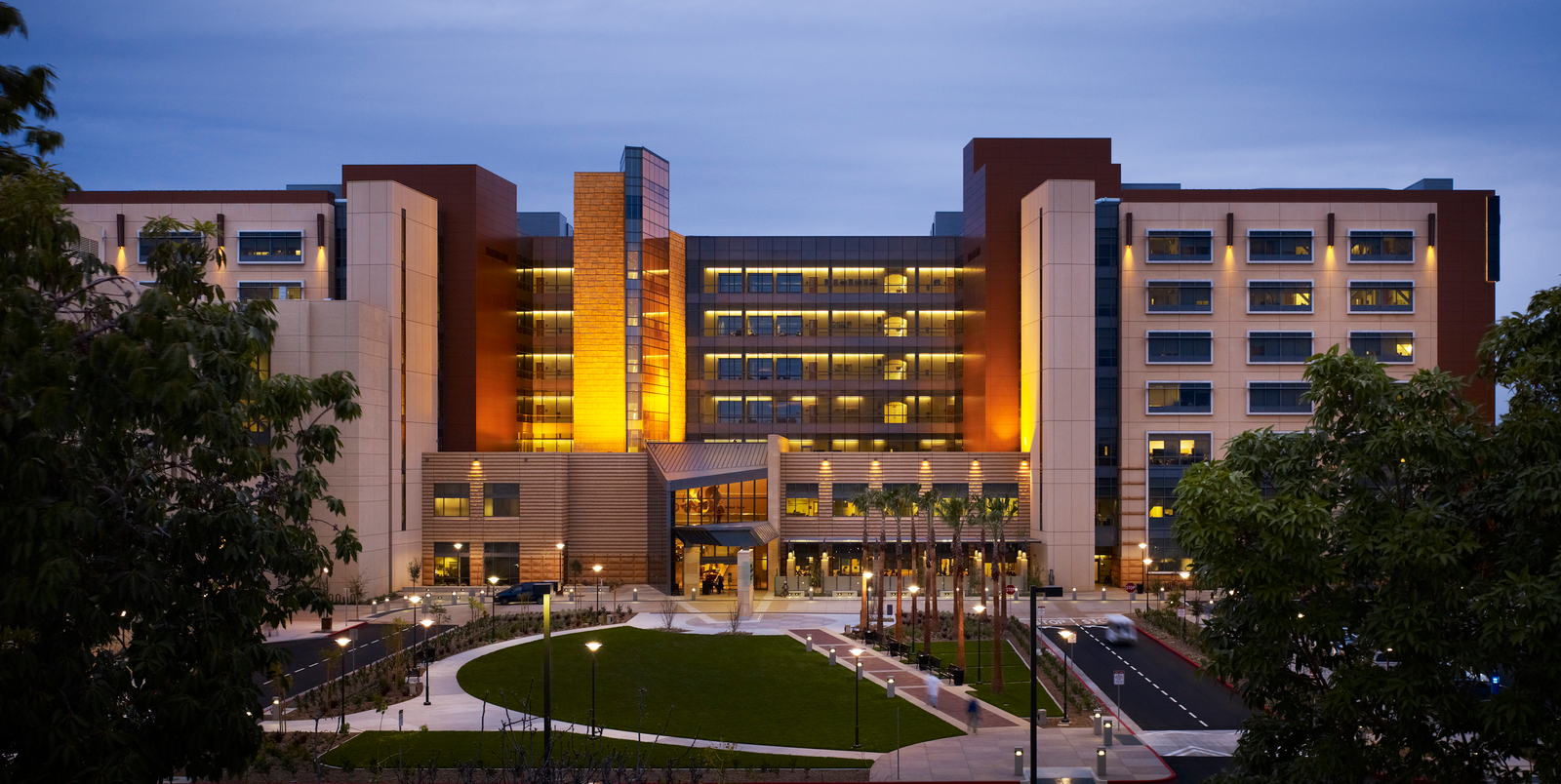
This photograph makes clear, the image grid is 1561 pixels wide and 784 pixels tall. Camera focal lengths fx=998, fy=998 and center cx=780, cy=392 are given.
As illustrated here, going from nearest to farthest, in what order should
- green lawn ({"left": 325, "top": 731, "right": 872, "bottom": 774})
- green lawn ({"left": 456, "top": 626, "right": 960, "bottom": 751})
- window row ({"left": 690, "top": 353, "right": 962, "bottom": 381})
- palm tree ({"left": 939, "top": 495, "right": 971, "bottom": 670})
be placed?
green lawn ({"left": 325, "top": 731, "right": 872, "bottom": 774})
green lawn ({"left": 456, "top": 626, "right": 960, "bottom": 751})
palm tree ({"left": 939, "top": 495, "right": 971, "bottom": 670})
window row ({"left": 690, "top": 353, "right": 962, "bottom": 381})

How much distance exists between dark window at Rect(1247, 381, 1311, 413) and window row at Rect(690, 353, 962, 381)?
982 inches

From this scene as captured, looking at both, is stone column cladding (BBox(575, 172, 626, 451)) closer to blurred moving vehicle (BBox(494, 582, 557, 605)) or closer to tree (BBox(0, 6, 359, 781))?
blurred moving vehicle (BBox(494, 582, 557, 605))

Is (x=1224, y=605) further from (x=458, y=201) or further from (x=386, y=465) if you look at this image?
(x=458, y=201)

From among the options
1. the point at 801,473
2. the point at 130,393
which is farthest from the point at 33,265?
the point at 801,473

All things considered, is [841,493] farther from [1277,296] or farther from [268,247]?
[268,247]

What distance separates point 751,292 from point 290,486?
2862 inches

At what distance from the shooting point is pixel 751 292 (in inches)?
3551

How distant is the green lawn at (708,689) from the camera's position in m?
36.2

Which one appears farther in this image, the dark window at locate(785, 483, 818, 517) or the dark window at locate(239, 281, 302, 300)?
the dark window at locate(785, 483, 818, 517)

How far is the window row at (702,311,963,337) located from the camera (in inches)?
3499

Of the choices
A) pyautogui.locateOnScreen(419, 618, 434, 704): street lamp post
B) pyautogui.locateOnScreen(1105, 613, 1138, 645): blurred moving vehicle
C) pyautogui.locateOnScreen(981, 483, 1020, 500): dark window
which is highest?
pyautogui.locateOnScreen(981, 483, 1020, 500): dark window

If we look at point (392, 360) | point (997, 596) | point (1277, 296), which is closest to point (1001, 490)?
point (1277, 296)

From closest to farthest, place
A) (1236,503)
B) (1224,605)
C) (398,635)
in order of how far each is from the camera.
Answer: (1236,503), (1224,605), (398,635)

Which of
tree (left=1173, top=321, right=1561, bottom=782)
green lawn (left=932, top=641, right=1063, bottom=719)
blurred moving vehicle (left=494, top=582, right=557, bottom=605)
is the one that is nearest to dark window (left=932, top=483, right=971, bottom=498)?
green lawn (left=932, top=641, right=1063, bottom=719)
